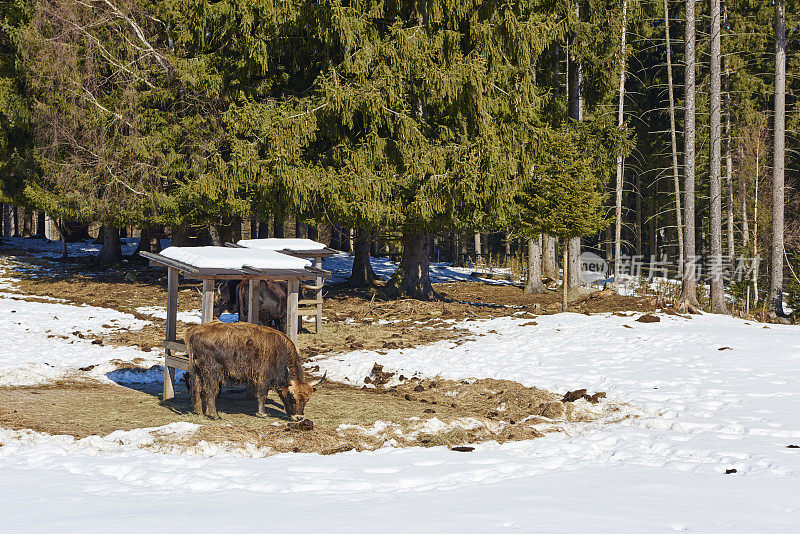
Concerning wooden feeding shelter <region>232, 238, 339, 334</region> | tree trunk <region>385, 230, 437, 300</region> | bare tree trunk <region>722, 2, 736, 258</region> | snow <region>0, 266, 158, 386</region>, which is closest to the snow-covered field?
snow <region>0, 266, 158, 386</region>

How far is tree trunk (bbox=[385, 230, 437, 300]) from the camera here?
2447cm

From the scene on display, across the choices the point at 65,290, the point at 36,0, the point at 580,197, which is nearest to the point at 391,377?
the point at 580,197

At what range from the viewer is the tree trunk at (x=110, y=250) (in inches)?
1302

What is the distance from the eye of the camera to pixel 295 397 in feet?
35.7

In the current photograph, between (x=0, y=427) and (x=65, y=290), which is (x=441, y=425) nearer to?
(x=0, y=427)

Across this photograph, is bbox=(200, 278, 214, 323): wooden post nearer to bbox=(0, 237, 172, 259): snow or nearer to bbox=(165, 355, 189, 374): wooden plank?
bbox=(165, 355, 189, 374): wooden plank

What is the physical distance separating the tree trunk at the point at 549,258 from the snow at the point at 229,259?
22.5 meters

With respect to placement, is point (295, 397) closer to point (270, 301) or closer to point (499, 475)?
point (499, 475)

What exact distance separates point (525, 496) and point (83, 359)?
37.2 ft

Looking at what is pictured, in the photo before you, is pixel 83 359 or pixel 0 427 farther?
pixel 83 359

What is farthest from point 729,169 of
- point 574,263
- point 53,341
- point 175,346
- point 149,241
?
point 175,346

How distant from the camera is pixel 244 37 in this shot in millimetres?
23359

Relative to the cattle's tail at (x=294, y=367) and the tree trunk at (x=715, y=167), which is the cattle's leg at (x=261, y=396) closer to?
the cattle's tail at (x=294, y=367)

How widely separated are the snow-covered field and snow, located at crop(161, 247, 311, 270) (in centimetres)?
275
